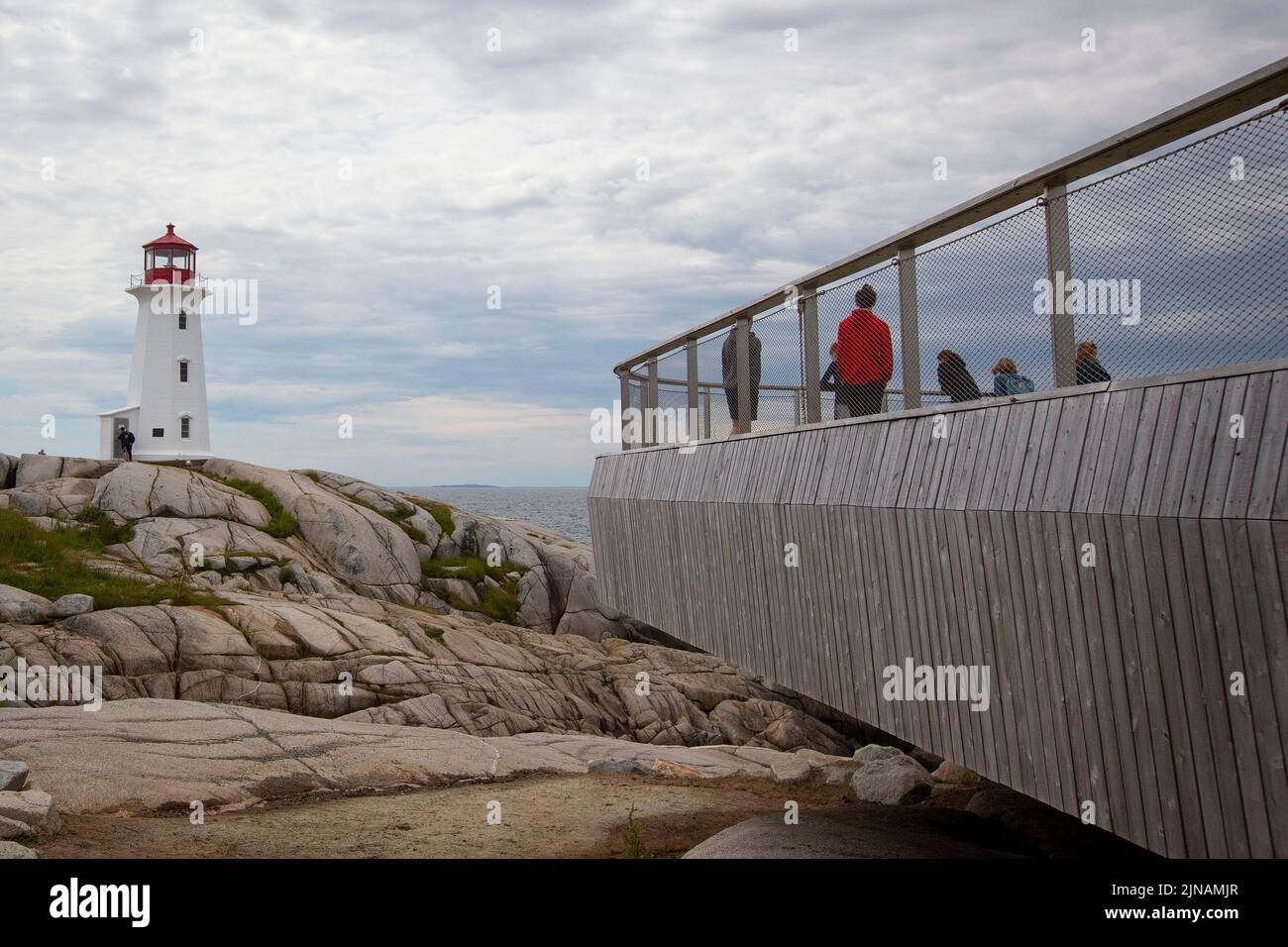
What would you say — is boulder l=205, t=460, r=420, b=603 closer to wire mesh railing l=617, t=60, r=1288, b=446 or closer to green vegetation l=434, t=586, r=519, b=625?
green vegetation l=434, t=586, r=519, b=625

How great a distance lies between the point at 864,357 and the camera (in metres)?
8.96

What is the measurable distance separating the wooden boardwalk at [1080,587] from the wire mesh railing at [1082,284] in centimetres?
25

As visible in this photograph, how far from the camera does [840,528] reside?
903 cm

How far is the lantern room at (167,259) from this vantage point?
39.8 metres

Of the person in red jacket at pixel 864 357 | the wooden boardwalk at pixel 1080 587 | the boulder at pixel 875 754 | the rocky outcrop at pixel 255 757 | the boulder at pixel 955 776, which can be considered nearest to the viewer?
the wooden boardwalk at pixel 1080 587

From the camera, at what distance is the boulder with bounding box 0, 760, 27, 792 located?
9.12 m

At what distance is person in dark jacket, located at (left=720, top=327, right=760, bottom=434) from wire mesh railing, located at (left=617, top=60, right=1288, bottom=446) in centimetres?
116

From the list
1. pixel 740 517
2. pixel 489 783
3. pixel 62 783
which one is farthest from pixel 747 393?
pixel 62 783

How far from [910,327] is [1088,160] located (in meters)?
2.26

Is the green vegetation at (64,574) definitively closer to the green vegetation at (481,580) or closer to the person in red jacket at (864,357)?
the green vegetation at (481,580)

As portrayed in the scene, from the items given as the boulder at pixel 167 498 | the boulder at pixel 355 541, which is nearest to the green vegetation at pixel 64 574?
the boulder at pixel 167 498

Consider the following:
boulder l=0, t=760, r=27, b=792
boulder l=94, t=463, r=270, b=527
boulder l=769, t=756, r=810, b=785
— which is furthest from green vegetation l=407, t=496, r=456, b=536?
boulder l=0, t=760, r=27, b=792
